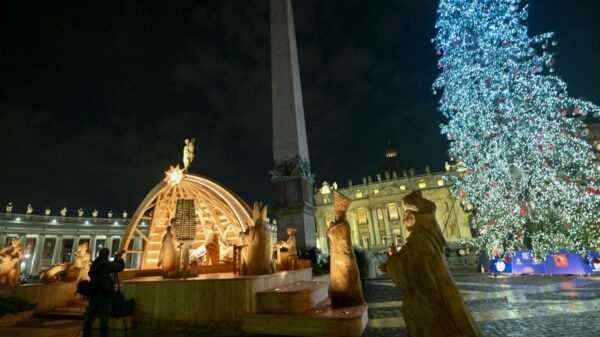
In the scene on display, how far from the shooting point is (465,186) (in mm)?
15797

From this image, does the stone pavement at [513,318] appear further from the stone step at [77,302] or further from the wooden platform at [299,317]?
the stone step at [77,302]

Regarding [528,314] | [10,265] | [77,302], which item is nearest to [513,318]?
[528,314]

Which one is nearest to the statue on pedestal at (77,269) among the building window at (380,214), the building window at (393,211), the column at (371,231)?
the column at (371,231)

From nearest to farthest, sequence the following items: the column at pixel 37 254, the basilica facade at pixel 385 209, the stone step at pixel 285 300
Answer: the stone step at pixel 285 300 < the column at pixel 37 254 < the basilica facade at pixel 385 209

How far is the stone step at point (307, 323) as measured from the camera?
5668 mm

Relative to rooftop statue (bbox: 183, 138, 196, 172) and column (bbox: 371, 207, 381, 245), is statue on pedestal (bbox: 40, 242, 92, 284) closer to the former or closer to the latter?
rooftop statue (bbox: 183, 138, 196, 172)

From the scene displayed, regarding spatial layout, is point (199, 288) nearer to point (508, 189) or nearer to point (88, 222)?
point (508, 189)

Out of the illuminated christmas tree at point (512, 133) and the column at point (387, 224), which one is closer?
the illuminated christmas tree at point (512, 133)

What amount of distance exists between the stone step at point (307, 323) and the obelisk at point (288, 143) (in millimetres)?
9331

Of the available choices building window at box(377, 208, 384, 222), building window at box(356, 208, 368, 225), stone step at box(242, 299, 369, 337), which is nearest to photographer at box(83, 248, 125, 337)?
stone step at box(242, 299, 369, 337)

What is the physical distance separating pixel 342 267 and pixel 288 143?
11262 millimetres

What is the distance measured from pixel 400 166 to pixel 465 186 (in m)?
70.9

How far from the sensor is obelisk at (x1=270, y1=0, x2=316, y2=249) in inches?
643

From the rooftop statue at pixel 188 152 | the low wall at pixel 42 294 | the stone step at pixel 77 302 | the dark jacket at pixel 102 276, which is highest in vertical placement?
the rooftop statue at pixel 188 152
